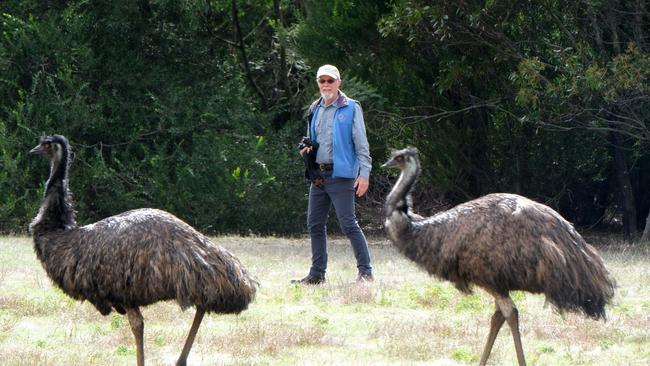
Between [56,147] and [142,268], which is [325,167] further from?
[142,268]

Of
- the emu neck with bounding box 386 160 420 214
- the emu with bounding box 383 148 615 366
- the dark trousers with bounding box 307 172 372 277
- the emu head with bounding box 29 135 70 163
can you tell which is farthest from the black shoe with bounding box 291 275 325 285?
the emu head with bounding box 29 135 70 163

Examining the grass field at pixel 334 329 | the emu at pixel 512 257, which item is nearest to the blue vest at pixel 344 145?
the grass field at pixel 334 329

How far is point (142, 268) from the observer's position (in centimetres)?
713

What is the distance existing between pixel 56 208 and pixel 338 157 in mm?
3402

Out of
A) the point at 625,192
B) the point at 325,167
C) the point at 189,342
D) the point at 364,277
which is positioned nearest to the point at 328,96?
the point at 325,167

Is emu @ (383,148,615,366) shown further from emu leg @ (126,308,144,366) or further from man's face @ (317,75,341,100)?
man's face @ (317,75,341,100)

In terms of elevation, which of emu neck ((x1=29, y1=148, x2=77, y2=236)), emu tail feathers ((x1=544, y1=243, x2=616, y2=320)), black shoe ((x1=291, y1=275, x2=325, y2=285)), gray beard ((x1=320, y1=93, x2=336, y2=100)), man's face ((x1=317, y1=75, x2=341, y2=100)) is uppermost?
man's face ((x1=317, y1=75, x2=341, y2=100))

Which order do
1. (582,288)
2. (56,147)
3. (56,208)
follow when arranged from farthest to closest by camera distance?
(56,147)
(56,208)
(582,288)

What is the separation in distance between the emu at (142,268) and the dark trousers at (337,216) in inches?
130

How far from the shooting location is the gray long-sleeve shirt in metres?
10.6

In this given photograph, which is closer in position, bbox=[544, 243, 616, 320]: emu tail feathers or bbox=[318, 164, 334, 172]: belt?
bbox=[544, 243, 616, 320]: emu tail feathers

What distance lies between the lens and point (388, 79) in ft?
59.2

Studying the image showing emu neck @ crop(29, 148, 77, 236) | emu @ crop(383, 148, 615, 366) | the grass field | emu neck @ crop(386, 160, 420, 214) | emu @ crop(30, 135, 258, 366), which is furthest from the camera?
emu neck @ crop(386, 160, 420, 214)

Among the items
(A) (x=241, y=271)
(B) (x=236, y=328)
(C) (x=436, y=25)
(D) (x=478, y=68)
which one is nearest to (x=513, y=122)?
(D) (x=478, y=68)
